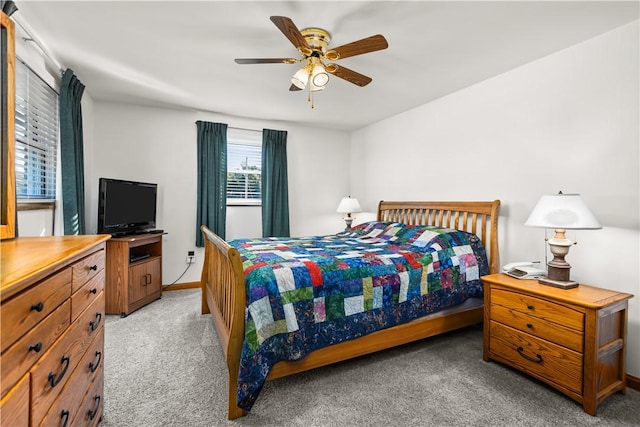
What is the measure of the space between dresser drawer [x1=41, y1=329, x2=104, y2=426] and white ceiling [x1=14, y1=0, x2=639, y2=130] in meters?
2.06

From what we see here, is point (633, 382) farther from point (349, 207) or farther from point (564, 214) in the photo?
point (349, 207)

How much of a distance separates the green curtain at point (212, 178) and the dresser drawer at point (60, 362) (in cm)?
275

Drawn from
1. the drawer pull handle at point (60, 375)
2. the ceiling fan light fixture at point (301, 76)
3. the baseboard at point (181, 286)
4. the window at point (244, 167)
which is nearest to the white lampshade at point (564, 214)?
the ceiling fan light fixture at point (301, 76)

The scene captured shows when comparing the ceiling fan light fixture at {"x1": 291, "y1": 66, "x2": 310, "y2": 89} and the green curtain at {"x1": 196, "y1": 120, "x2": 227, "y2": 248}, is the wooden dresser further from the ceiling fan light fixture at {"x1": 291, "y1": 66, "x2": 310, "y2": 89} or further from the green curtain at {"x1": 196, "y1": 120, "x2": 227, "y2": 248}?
the green curtain at {"x1": 196, "y1": 120, "x2": 227, "y2": 248}

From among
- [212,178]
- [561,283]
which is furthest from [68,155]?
[561,283]

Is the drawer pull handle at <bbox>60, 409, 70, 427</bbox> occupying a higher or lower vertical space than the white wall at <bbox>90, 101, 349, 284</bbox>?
lower

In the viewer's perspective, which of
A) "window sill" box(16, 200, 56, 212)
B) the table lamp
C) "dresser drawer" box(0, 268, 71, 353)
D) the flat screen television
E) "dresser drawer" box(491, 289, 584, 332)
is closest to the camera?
"dresser drawer" box(0, 268, 71, 353)

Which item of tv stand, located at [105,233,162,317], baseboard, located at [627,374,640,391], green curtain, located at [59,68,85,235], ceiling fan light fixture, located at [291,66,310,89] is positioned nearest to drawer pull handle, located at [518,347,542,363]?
baseboard, located at [627,374,640,391]

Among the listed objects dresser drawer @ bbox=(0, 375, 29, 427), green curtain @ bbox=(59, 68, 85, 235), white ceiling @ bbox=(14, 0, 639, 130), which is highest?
white ceiling @ bbox=(14, 0, 639, 130)

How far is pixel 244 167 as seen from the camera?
4.60 m

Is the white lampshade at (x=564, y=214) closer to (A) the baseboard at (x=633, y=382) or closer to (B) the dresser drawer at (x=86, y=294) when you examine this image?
(A) the baseboard at (x=633, y=382)

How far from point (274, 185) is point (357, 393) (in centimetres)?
324

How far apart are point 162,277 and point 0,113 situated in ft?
9.49

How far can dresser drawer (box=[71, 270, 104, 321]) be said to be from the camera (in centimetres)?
120
